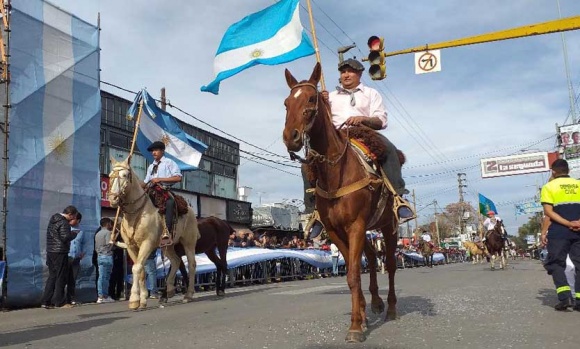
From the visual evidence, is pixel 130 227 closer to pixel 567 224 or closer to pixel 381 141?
pixel 381 141

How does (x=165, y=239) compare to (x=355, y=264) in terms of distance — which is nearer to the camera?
(x=355, y=264)

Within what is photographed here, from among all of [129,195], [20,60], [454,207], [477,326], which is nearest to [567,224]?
[477,326]

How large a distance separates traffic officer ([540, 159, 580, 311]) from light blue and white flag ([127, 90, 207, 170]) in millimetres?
9666

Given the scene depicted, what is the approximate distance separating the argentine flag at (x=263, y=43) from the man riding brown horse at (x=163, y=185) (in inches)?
87.9

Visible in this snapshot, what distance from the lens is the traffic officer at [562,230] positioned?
689 cm

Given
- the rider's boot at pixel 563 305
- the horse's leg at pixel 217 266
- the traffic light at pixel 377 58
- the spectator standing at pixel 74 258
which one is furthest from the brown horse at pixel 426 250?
the rider's boot at pixel 563 305

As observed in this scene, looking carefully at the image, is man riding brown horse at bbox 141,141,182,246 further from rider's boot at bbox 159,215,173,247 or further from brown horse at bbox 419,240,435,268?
brown horse at bbox 419,240,435,268

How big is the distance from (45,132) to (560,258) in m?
11.1

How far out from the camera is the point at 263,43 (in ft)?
40.4

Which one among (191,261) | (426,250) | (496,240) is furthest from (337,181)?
(426,250)

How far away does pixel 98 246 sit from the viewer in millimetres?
12898

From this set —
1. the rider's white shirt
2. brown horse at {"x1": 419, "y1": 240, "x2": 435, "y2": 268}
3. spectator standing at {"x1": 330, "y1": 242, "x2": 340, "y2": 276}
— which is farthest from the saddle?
brown horse at {"x1": 419, "y1": 240, "x2": 435, "y2": 268}

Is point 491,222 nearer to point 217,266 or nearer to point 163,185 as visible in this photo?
point 217,266

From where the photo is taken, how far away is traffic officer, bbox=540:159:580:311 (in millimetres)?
6887
